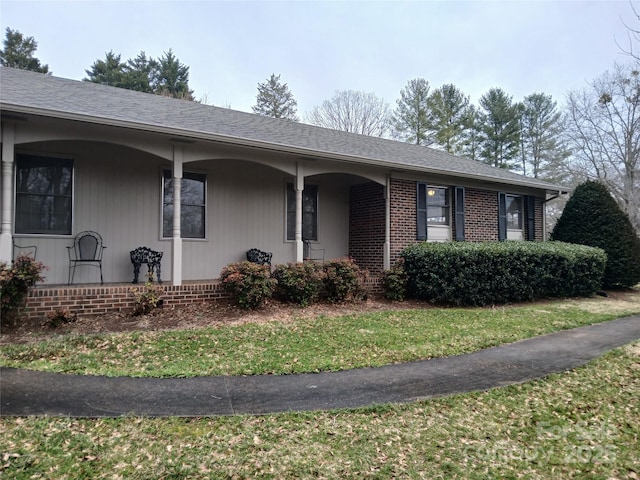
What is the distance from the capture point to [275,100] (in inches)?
1222

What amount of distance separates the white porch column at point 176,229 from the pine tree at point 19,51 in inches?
943

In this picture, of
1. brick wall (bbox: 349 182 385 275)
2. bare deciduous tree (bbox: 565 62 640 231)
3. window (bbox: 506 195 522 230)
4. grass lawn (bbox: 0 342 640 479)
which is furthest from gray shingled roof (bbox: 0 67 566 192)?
bare deciduous tree (bbox: 565 62 640 231)

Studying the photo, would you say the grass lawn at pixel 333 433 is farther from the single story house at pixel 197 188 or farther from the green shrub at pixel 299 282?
the single story house at pixel 197 188

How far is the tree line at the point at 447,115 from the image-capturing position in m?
24.0

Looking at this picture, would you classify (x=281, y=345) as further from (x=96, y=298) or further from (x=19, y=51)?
(x=19, y=51)

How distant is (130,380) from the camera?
3.91 metres

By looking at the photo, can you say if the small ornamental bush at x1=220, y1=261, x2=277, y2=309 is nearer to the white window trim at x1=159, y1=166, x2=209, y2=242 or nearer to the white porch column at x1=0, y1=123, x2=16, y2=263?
the white window trim at x1=159, y1=166, x2=209, y2=242

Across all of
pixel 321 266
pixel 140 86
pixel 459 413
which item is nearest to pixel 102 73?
pixel 140 86

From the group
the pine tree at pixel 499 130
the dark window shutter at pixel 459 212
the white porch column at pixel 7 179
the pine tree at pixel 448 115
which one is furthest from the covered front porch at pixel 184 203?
the pine tree at pixel 499 130

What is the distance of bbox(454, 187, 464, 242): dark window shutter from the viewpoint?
1084 centimetres

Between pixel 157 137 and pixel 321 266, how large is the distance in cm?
374

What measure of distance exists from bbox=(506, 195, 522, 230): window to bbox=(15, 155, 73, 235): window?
11472mm

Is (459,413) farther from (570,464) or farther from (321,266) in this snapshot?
(321,266)

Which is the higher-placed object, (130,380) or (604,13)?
(604,13)
